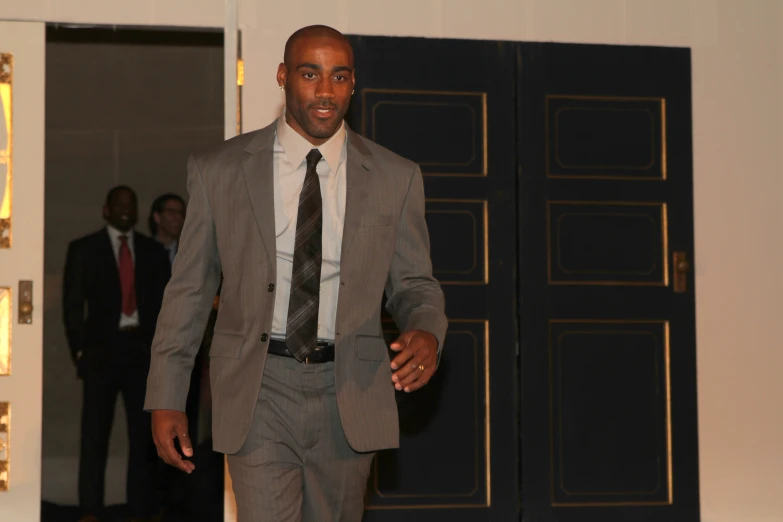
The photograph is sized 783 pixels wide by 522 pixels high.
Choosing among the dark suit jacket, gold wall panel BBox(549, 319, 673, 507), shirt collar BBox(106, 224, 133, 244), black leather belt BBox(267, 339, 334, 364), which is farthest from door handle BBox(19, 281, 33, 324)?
black leather belt BBox(267, 339, 334, 364)

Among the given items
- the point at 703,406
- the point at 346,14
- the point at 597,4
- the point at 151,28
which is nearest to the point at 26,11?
the point at 151,28

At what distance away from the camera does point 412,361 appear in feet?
8.48

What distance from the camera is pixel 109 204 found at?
24.3 ft

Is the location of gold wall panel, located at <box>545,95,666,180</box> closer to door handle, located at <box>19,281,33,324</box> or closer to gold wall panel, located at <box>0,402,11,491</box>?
door handle, located at <box>19,281,33,324</box>

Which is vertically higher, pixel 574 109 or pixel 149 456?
pixel 574 109

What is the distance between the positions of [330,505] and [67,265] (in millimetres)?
4764

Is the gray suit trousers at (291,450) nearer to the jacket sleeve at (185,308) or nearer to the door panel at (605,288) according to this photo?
the jacket sleeve at (185,308)

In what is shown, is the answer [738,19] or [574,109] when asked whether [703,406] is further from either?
[738,19]

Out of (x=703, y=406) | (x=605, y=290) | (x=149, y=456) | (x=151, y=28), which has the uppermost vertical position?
(x=151, y=28)

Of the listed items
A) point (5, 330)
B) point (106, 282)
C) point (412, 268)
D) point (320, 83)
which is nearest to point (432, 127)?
point (5, 330)

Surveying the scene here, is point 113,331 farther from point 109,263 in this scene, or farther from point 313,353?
point 313,353

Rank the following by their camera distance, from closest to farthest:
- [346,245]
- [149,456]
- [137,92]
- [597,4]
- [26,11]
Result: [346,245]
[26,11]
[597,4]
[149,456]
[137,92]

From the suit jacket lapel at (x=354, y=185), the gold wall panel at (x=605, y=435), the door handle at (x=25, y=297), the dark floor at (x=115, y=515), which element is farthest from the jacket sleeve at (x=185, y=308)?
the dark floor at (x=115, y=515)

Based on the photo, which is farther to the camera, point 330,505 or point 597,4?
point 597,4
